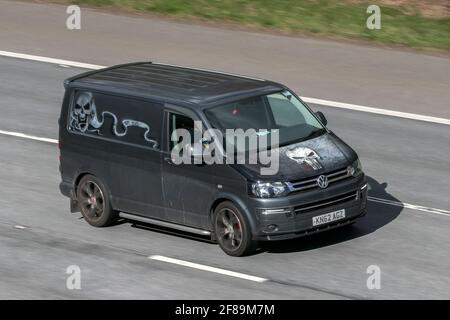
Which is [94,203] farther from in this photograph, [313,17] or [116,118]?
→ [313,17]

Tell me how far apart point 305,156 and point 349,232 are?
4.64ft

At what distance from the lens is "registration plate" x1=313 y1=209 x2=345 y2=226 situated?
1303 cm

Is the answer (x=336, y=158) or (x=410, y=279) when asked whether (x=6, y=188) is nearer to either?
(x=336, y=158)

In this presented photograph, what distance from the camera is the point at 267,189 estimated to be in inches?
505

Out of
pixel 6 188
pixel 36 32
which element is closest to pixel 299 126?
pixel 6 188

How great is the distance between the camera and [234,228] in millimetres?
13125

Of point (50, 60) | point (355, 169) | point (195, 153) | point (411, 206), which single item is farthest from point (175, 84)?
point (50, 60)

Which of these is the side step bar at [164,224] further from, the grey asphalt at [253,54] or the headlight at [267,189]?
the grey asphalt at [253,54]

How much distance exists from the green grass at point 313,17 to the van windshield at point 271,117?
9.85m

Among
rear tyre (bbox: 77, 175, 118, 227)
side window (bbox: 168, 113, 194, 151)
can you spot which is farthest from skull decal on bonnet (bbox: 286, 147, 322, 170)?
rear tyre (bbox: 77, 175, 118, 227)

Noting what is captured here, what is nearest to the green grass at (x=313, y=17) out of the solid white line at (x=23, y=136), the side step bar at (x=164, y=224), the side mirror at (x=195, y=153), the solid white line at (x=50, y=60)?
the solid white line at (x=50, y=60)

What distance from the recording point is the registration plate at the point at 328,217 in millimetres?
13031

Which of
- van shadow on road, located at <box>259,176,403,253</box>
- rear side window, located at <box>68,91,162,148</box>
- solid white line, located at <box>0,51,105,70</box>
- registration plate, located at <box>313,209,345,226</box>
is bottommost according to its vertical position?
A: van shadow on road, located at <box>259,176,403,253</box>

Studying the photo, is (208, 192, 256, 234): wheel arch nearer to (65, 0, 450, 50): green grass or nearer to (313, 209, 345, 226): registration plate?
(313, 209, 345, 226): registration plate
